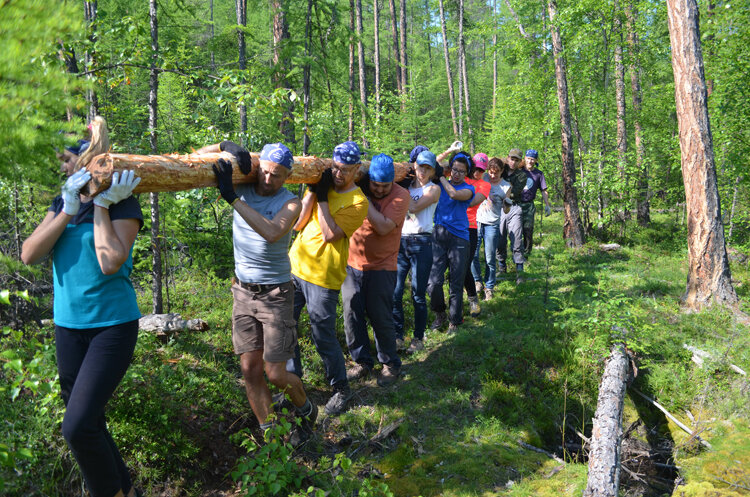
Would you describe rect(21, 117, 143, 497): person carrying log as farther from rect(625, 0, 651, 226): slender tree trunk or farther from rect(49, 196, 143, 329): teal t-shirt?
rect(625, 0, 651, 226): slender tree trunk

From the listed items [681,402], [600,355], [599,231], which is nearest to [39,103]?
[600,355]

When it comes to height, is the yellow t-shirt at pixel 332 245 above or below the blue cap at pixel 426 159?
below

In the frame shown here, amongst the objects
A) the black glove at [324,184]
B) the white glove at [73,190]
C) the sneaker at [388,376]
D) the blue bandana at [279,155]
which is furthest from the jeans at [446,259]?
the white glove at [73,190]

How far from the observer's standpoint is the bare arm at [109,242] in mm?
2559

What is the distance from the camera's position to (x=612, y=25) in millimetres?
12391

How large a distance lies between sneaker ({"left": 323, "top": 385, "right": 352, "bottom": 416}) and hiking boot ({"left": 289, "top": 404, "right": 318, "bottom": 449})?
410mm

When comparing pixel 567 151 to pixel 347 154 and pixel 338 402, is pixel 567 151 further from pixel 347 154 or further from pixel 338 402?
pixel 338 402

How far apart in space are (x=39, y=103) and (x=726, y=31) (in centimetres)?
1219

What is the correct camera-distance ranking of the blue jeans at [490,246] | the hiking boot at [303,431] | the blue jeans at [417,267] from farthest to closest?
the blue jeans at [490,246] → the blue jeans at [417,267] → the hiking boot at [303,431]

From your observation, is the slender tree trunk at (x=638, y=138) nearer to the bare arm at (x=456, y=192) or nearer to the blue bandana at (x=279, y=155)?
the bare arm at (x=456, y=192)

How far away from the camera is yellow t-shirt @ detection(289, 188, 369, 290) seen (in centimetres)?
429

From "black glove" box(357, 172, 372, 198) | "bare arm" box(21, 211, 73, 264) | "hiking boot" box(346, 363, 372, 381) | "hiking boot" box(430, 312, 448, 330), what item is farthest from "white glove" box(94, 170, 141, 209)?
"hiking boot" box(430, 312, 448, 330)

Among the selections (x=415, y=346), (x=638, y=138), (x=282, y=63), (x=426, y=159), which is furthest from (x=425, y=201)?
(x=638, y=138)

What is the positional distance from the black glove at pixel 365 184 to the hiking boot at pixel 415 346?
6.75ft
